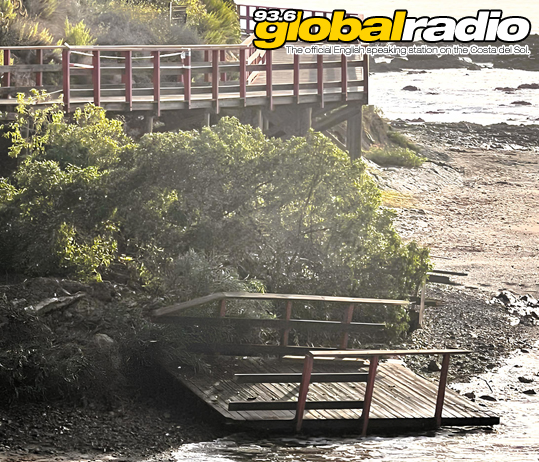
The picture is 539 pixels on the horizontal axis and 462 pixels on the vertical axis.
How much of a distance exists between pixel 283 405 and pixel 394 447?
3.67ft

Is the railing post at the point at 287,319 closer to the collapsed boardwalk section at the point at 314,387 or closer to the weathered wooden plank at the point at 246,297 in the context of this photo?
the collapsed boardwalk section at the point at 314,387

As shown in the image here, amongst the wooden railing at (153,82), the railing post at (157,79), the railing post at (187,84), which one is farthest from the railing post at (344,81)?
the railing post at (157,79)

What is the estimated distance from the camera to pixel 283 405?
948 cm

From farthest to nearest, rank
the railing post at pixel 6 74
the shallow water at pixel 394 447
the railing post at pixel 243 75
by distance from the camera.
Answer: the railing post at pixel 243 75 → the railing post at pixel 6 74 → the shallow water at pixel 394 447

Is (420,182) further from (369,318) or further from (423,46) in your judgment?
(423,46)

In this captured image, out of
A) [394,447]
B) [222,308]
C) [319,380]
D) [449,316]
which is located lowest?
[449,316]

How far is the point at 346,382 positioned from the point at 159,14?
60.9 ft

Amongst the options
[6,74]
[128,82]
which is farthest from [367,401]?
[6,74]

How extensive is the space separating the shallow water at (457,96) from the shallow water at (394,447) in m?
40.0

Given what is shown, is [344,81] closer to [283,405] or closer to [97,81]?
[97,81]

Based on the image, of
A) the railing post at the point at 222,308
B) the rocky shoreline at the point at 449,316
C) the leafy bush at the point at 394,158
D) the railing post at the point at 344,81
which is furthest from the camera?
the leafy bush at the point at 394,158

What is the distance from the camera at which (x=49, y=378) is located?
32.1 feet

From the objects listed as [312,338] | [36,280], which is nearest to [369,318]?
[312,338]

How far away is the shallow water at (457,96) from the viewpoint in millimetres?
53469
